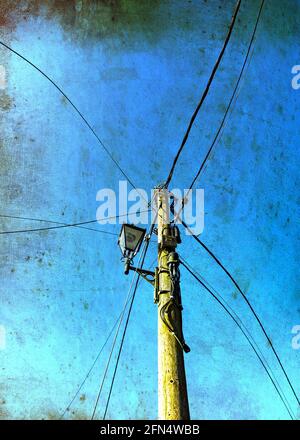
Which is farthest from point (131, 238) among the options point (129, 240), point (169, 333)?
point (169, 333)

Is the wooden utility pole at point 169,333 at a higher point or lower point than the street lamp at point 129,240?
lower

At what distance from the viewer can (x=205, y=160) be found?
636 centimetres

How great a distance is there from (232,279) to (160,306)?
82.3 inches

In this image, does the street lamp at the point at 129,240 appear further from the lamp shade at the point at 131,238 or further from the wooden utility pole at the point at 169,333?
the wooden utility pole at the point at 169,333

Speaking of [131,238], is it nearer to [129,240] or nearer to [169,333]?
[129,240]

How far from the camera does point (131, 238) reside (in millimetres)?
5117

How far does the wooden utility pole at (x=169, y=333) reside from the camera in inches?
132

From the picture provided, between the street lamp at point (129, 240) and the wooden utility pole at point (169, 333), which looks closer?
the wooden utility pole at point (169, 333)

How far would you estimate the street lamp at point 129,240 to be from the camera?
5.10 m

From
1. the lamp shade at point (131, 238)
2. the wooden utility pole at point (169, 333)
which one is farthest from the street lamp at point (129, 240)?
the wooden utility pole at point (169, 333)

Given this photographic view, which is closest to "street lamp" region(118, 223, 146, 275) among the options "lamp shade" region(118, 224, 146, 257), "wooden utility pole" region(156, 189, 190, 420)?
"lamp shade" region(118, 224, 146, 257)

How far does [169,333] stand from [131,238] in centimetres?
164
